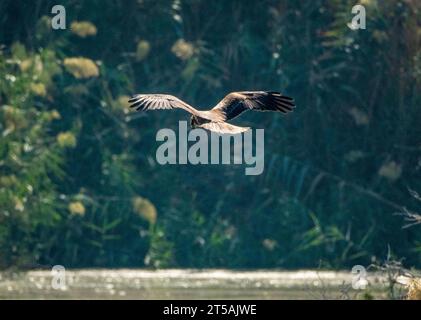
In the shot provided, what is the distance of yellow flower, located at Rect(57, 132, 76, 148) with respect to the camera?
2628cm

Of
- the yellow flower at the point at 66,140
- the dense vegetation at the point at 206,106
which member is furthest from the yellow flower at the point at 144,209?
the yellow flower at the point at 66,140

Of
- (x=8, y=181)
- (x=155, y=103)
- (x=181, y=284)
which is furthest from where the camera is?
(x=8, y=181)

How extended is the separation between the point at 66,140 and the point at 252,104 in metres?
9.72

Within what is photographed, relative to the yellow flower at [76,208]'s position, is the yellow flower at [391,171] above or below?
above

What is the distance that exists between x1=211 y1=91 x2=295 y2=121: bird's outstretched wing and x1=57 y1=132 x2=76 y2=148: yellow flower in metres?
9.57

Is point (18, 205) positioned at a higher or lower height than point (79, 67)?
lower

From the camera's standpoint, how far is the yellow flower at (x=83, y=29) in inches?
1091

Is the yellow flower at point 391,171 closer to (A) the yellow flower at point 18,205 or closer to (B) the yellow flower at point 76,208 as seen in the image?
(B) the yellow flower at point 76,208

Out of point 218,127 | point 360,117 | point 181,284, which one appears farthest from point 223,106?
point 360,117

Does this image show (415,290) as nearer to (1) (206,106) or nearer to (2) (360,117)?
(2) (360,117)

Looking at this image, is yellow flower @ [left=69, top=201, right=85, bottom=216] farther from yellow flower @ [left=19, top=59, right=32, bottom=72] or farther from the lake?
yellow flower @ [left=19, top=59, right=32, bottom=72]

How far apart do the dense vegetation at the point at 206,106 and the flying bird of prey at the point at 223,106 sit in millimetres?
8236

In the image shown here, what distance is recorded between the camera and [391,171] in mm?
26578

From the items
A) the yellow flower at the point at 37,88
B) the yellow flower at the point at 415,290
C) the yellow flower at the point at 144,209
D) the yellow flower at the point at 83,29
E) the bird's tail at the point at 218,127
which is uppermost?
the yellow flower at the point at 83,29
